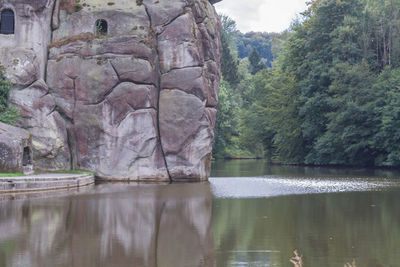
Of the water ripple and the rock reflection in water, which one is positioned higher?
the rock reflection in water

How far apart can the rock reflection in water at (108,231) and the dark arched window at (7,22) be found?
1254cm

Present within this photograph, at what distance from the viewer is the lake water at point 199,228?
1193 cm

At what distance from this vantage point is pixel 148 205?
21.0m

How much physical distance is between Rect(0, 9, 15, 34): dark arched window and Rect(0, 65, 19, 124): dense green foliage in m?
2.72

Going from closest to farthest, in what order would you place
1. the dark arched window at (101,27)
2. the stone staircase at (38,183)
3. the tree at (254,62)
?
1. the stone staircase at (38,183)
2. the dark arched window at (101,27)
3. the tree at (254,62)

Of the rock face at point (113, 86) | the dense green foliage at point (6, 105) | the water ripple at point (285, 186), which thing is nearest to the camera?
the water ripple at point (285, 186)

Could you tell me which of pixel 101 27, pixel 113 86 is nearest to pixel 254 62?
pixel 101 27

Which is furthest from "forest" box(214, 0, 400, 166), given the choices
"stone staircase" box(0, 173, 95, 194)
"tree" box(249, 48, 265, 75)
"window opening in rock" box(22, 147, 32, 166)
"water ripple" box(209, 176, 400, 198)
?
"tree" box(249, 48, 265, 75)

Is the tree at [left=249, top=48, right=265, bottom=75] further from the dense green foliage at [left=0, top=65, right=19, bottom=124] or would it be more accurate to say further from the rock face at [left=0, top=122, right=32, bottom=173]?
the rock face at [left=0, top=122, right=32, bottom=173]

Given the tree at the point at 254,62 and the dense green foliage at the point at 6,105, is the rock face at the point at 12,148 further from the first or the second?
the tree at the point at 254,62

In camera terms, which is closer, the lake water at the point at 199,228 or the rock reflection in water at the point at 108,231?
the rock reflection in water at the point at 108,231

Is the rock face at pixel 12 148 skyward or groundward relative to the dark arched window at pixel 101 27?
groundward

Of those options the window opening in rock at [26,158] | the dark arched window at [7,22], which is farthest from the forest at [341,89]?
the window opening in rock at [26,158]

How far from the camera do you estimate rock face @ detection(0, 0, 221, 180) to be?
30703 millimetres
